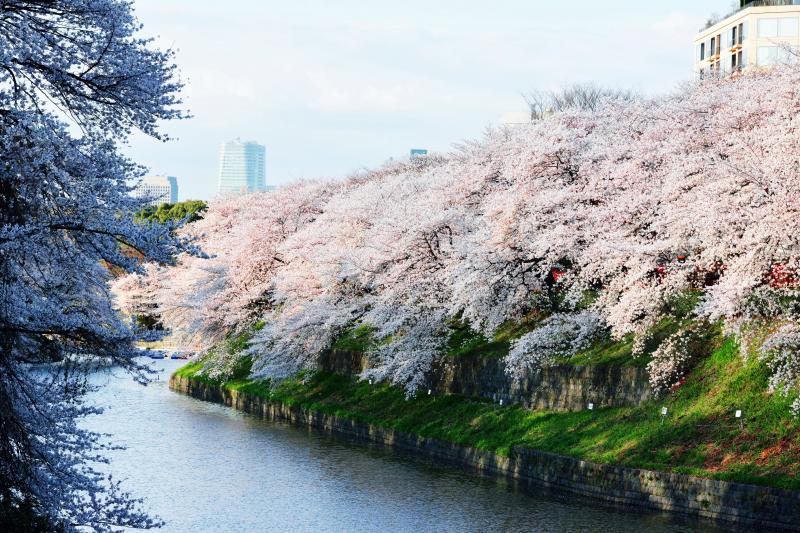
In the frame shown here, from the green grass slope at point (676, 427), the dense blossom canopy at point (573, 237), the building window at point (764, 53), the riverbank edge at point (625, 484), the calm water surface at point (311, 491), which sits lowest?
the calm water surface at point (311, 491)

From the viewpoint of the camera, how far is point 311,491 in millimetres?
29750

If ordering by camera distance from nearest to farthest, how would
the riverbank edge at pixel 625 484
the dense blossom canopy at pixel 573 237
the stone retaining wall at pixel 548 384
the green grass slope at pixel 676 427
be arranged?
the riverbank edge at pixel 625 484 → the green grass slope at pixel 676 427 → the dense blossom canopy at pixel 573 237 → the stone retaining wall at pixel 548 384

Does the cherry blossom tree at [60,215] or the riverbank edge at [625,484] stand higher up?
the cherry blossom tree at [60,215]

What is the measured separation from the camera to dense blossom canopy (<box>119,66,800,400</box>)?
26.5m

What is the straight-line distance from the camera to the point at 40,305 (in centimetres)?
1305

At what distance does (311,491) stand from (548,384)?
32.0 feet

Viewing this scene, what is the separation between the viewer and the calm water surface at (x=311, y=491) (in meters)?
25.4

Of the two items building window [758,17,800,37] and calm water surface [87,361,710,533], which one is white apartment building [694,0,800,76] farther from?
calm water surface [87,361,710,533]

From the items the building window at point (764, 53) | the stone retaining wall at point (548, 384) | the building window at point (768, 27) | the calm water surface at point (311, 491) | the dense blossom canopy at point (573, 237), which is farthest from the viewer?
the building window at point (768, 27)

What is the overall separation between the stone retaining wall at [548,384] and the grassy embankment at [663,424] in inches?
16.3

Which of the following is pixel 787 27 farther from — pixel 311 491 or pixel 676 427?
pixel 311 491

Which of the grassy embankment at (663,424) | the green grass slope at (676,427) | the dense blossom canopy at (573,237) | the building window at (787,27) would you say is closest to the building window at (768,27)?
the building window at (787,27)

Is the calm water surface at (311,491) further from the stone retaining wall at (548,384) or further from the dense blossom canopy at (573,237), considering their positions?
the dense blossom canopy at (573,237)

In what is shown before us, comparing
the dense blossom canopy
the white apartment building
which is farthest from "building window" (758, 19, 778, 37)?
the dense blossom canopy
